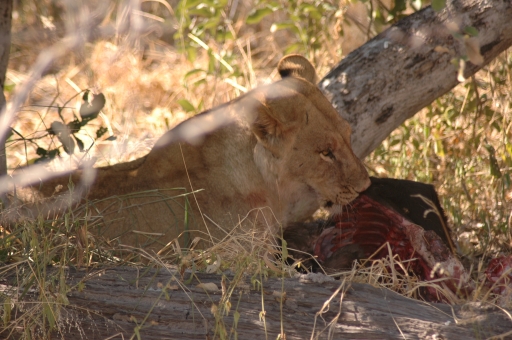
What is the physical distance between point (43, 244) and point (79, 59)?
5.05 meters

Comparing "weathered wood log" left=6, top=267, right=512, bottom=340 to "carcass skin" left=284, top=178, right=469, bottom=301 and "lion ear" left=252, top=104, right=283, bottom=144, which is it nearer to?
"lion ear" left=252, top=104, right=283, bottom=144

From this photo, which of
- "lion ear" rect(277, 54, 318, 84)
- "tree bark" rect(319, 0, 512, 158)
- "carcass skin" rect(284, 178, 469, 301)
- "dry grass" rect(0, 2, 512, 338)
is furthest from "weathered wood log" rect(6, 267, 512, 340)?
"tree bark" rect(319, 0, 512, 158)

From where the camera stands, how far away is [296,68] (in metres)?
3.13

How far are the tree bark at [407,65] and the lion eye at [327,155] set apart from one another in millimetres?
467

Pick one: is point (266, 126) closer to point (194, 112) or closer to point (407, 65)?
point (407, 65)

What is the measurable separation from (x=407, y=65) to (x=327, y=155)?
28.9 inches

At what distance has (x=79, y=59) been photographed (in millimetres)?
6844

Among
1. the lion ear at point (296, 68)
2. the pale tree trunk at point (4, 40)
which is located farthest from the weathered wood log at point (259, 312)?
the lion ear at point (296, 68)

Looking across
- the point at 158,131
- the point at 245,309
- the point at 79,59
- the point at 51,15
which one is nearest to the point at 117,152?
the point at 158,131

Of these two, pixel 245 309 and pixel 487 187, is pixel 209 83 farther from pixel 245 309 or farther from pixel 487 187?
pixel 245 309

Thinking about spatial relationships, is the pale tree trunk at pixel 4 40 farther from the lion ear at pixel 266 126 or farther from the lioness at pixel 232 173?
the lion ear at pixel 266 126

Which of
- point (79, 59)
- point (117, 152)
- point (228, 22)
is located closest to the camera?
point (117, 152)

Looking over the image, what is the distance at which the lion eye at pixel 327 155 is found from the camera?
2852 mm

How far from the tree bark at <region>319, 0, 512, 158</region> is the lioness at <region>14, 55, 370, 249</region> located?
45cm
